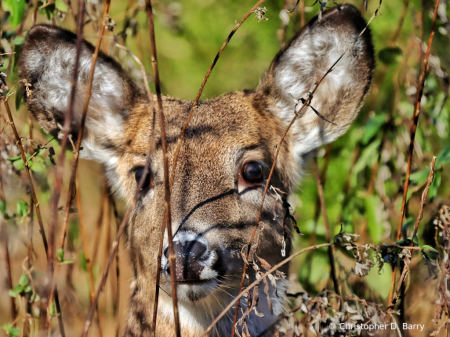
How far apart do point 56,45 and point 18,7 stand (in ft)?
1.04

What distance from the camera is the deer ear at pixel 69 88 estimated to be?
369 cm

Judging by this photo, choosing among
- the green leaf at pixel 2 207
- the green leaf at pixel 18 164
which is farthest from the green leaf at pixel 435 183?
the green leaf at pixel 2 207

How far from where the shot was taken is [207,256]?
3.13 m

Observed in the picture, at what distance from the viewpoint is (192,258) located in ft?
9.98

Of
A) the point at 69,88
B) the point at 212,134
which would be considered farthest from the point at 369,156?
the point at 69,88

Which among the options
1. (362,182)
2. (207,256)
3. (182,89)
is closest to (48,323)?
(207,256)

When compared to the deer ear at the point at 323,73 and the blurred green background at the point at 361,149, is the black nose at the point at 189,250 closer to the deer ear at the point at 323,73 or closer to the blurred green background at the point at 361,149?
the deer ear at the point at 323,73

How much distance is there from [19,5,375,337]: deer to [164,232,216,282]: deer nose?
0.01m

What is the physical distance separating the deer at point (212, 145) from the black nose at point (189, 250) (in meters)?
0.04

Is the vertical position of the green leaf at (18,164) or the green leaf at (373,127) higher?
the green leaf at (373,127)

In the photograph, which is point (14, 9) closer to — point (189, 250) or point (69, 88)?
point (69, 88)

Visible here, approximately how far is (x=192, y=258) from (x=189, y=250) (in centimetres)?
4

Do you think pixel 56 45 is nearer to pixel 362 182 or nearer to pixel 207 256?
pixel 207 256

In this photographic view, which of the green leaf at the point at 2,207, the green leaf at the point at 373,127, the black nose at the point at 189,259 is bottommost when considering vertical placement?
the black nose at the point at 189,259
